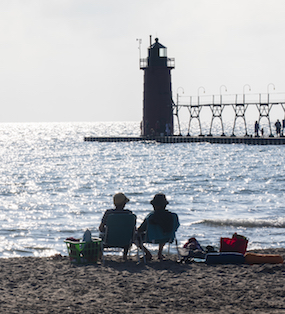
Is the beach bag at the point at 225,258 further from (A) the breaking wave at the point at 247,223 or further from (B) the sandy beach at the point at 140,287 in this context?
(A) the breaking wave at the point at 247,223

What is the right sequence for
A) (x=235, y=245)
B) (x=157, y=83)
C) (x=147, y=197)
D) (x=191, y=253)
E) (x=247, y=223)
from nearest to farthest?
(x=191, y=253) → (x=235, y=245) → (x=247, y=223) → (x=147, y=197) → (x=157, y=83)

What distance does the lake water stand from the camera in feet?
47.7

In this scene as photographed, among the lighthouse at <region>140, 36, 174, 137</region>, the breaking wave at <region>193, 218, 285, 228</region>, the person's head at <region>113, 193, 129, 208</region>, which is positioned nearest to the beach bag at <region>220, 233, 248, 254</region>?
the person's head at <region>113, 193, 129, 208</region>

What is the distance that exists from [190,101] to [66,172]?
1977 cm

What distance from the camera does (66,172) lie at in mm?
39094

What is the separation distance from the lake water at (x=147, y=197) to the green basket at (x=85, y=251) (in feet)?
13.6

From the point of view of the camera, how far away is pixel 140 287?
6.53m

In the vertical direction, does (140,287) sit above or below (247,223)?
below

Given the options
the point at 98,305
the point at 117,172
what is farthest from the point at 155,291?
the point at 117,172

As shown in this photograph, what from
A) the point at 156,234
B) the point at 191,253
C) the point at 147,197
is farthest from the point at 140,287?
the point at 147,197

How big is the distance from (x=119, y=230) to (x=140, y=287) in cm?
158

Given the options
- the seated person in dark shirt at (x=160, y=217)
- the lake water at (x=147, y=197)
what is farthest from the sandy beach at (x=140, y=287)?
the lake water at (x=147, y=197)

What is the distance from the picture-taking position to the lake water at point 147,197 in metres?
14.5

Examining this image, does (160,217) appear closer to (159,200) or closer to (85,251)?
(159,200)
